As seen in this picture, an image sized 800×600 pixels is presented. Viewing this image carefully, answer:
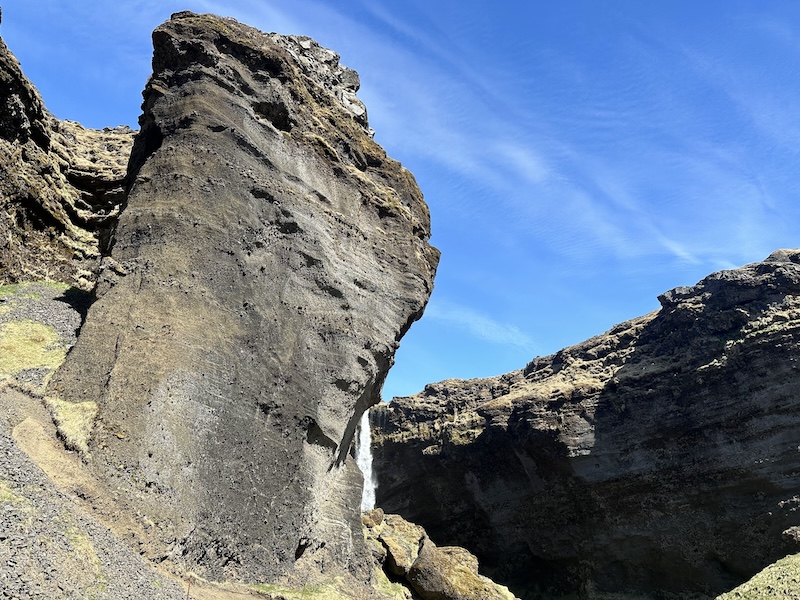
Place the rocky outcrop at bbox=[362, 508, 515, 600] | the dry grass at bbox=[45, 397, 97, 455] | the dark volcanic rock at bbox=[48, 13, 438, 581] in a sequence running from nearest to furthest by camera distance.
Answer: the dry grass at bbox=[45, 397, 97, 455] < the dark volcanic rock at bbox=[48, 13, 438, 581] < the rocky outcrop at bbox=[362, 508, 515, 600]

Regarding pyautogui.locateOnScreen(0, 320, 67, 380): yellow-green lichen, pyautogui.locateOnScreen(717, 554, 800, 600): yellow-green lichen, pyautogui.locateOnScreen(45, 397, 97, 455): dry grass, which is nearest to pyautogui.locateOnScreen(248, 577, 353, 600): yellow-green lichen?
pyautogui.locateOnScreen(45, 397, 97, 455): dry grass

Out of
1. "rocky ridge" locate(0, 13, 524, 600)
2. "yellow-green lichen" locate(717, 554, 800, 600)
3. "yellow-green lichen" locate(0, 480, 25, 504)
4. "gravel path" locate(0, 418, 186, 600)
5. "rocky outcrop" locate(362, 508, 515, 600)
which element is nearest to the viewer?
"gravel path" locate(0, 418, 186, 600)

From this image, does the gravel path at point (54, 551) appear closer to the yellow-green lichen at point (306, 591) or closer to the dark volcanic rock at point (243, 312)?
the dark volcanic rock at point (243, 312)

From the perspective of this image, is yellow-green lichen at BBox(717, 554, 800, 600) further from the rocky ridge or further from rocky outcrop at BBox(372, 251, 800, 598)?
the rocky ridge

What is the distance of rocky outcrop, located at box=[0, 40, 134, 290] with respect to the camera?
27.9 m

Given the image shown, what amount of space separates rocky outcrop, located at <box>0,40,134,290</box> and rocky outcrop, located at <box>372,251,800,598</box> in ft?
118

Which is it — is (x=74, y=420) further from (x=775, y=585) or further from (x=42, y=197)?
(x=775, y=585)

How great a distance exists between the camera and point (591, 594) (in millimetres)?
Answer: 49688

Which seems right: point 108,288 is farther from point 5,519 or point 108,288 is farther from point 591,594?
point 591,594

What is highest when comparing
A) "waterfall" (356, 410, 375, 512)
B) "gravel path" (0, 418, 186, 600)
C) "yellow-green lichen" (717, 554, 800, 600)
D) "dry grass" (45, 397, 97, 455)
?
"waterfall" (356, 410, 375, 512)

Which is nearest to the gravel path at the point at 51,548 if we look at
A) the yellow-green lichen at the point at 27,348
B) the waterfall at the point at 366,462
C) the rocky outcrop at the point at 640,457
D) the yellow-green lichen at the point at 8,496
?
the yellow-green lichen at the point at 8,496

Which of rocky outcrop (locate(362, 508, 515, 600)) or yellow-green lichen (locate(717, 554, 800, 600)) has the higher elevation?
yellow-green lichen (locate(717, 554, 800, 600))

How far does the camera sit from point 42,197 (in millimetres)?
30188

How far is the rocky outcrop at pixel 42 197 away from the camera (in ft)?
91.4
